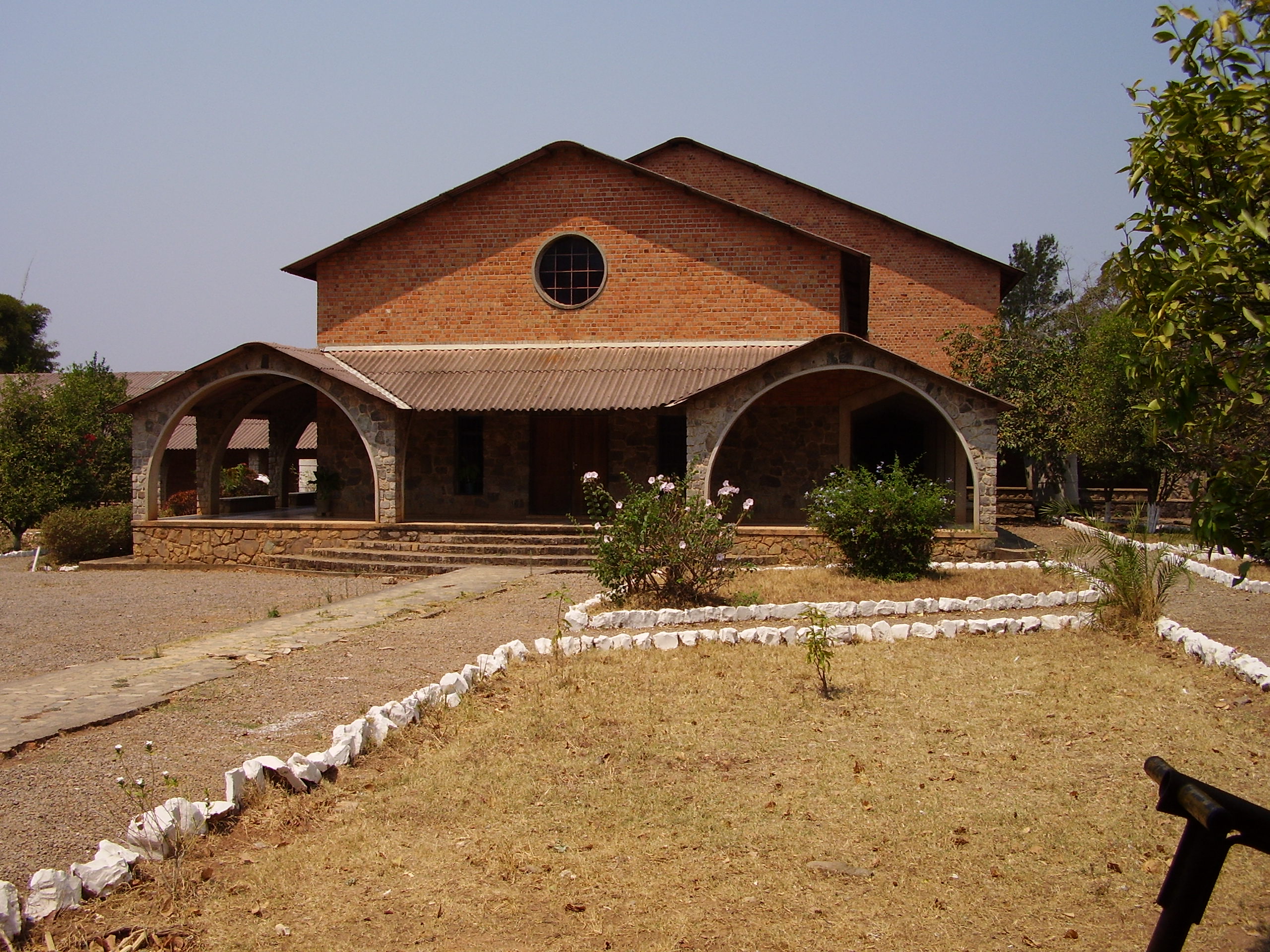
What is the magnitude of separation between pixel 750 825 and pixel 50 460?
23.5 metres

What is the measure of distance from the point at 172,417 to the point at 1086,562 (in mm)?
14709

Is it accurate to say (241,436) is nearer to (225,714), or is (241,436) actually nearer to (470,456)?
(470,456)

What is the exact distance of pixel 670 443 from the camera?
18797mm

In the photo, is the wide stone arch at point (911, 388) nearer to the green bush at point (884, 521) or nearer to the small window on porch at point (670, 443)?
the small window on porch at point (670, 443)

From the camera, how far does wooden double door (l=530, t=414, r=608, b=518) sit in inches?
752

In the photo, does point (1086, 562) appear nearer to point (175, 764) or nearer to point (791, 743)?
point (791, 743)

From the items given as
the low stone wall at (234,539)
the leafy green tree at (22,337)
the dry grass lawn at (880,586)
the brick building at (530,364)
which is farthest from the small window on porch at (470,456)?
the leafy green tree at (22,337)

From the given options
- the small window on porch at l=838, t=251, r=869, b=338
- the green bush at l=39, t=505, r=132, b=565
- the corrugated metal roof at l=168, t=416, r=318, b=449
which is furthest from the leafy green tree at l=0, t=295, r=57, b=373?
the small window on porch at l=838, t=251, r=869, b=338

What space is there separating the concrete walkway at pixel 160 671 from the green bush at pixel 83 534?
Answer: 29.3 ft

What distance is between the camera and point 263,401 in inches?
827

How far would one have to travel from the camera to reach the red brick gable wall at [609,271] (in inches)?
722

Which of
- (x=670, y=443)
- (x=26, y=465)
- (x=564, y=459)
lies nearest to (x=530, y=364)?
(x=564, y=459)

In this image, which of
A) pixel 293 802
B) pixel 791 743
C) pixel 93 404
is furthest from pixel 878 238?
pixel 293 802

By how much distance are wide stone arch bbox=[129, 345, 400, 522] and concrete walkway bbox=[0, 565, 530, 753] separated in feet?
14.9
